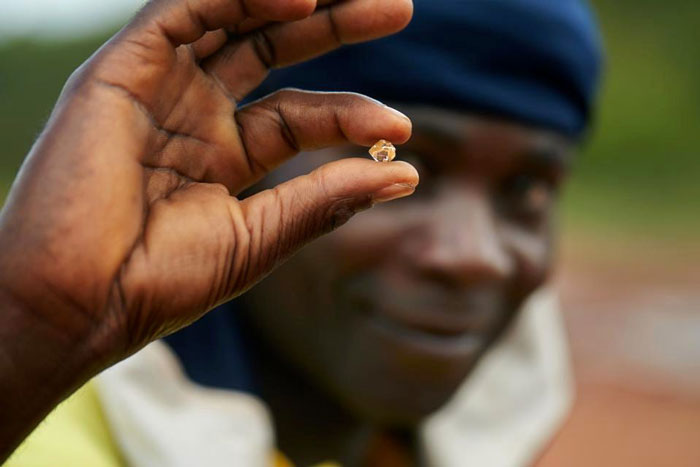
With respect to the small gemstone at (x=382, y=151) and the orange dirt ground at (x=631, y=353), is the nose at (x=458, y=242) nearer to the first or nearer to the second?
the small gemstone at (x=382, y=151)

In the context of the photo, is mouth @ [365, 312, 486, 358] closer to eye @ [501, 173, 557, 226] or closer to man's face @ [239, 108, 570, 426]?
man's face @ [239, 108, 570, 426]

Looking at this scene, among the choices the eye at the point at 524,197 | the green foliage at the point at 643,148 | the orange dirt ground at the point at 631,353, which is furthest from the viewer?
the green foliage at the point at 643,148

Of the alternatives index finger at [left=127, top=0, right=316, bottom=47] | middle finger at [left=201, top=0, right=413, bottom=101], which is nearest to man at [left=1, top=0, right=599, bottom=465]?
middle finger at [left=201, top=0, right=413, bottom=101]

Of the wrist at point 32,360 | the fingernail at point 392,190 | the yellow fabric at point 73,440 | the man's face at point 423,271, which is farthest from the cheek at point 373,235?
the wrist at point 32,360

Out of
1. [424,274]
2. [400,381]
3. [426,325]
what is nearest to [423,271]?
[424,274]

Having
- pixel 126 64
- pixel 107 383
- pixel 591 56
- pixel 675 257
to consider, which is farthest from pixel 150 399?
pixel 675 257

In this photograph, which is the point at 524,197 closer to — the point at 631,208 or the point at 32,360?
the point at 32,360
